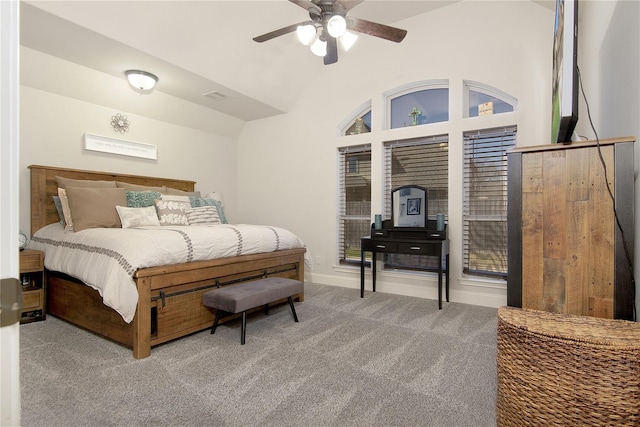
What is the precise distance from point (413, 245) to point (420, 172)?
1010 millimetres

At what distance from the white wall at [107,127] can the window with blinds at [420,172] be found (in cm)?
266

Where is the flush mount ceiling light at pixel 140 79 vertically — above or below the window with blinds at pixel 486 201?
above

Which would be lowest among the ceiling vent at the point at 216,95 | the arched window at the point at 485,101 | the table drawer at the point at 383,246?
the table drawer at the point at 383,246

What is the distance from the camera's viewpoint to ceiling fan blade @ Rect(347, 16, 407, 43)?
8.34ft

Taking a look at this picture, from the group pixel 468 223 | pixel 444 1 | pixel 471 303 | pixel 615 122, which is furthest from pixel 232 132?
pixel 615 122

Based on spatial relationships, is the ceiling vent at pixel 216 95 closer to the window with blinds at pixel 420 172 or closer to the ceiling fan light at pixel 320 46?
the ceiling fan light at pixel 320 46

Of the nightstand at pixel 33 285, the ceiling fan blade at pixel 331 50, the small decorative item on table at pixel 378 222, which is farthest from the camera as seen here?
the small decorative item on table at pixel 378 222

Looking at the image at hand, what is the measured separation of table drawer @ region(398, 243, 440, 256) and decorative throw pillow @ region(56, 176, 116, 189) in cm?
326

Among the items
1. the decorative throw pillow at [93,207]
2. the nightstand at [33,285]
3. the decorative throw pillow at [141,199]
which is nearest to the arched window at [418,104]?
the decorative throw pillow at [141,199]

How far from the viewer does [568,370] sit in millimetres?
1108

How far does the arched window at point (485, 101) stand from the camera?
3549 mm

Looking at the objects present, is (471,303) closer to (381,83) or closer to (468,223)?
(468,223)

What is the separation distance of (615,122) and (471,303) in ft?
7.73

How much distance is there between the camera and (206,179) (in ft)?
17.0
